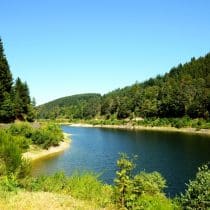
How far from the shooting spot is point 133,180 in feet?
84.6

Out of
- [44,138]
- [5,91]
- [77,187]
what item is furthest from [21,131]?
[77,187]

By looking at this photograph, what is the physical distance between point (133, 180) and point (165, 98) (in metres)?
170

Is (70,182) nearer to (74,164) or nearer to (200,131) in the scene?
(74,164)

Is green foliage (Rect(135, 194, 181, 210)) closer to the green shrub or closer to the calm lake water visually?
the calm lake water

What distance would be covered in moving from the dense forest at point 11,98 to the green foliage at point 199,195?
83.6 m

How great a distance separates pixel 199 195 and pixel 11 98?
91.4m

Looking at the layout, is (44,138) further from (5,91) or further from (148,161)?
(5,91)

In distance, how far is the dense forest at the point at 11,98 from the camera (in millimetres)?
104250

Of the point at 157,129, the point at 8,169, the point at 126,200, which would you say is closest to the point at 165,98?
the point at 157,129

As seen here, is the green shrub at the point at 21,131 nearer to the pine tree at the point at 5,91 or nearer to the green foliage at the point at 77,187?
the pine tree at the point at 5,91

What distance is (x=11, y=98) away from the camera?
10969 centimetres

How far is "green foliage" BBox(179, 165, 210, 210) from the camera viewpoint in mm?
23692

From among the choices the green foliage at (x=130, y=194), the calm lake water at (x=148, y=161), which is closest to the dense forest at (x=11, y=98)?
the calm lake water at (x=148, y=161)

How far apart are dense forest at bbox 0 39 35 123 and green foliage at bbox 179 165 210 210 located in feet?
274
